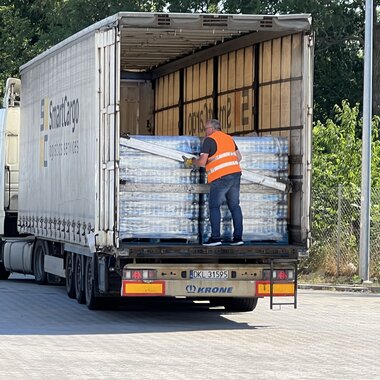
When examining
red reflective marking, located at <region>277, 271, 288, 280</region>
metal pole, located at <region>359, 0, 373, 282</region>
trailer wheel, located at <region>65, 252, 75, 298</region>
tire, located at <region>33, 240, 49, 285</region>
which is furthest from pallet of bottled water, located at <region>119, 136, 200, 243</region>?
metal pole, located at <region>359, 0, 373, 282</region>

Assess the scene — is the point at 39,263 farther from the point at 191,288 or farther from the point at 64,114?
the point at 191,288

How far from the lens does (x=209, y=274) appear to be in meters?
17.8

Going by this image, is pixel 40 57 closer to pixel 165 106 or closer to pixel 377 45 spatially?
pixel 165 106

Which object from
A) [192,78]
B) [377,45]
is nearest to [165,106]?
[192,78]

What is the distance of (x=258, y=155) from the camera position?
722 inches

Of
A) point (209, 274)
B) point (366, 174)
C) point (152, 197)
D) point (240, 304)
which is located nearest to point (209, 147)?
point (152, 197)

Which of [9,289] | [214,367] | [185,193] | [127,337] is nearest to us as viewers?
[214,367]

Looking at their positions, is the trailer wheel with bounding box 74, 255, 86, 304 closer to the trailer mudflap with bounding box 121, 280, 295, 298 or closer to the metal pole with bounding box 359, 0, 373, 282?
the trailer mudflap with bounding box 121, 280, 295, 298

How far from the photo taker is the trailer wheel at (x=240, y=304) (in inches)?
783

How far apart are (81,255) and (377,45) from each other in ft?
69.3

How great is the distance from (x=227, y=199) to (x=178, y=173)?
2.26 feet

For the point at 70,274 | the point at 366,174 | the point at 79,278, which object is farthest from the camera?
the point at 366,174

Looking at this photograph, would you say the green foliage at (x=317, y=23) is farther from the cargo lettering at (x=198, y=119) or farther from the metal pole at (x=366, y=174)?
the cargo lettering at (x=198, y=119)

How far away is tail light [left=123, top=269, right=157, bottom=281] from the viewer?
1756 centimetres
